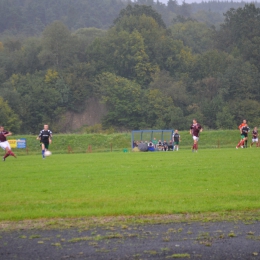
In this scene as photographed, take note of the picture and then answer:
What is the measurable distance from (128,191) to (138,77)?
83739mm

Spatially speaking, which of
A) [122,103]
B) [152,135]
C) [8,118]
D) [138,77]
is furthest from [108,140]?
[138,77]

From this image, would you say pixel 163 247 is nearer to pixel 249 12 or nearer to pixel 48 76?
pixel 48 76

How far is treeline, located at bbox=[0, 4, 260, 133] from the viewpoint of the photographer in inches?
3398

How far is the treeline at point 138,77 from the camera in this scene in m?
86.3

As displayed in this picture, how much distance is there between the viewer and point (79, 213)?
1125cm

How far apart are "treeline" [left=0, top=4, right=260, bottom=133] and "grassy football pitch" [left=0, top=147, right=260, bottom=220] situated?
61983 mm

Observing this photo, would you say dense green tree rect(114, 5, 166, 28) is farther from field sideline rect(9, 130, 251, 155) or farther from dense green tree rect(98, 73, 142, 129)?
field sideline rect(9, 130, 251, 155)

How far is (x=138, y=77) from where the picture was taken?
9712 cm

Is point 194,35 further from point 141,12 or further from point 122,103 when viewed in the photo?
point 122,103

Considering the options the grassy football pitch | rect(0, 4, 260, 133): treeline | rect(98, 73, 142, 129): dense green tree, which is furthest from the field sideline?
the grassy football pitch

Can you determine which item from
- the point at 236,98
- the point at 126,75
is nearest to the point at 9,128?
the point at 126,75

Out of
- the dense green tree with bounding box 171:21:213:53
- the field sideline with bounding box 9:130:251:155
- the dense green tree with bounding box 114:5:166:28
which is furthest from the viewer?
the dense green tree with bounding box 171:21:213:53

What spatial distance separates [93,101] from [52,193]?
8218cm

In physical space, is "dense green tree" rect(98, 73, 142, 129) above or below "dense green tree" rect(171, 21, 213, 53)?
below
